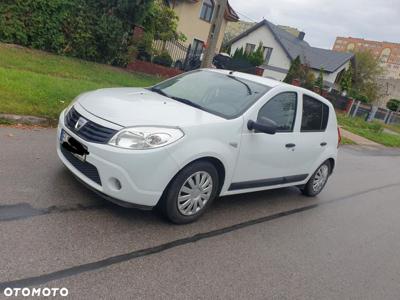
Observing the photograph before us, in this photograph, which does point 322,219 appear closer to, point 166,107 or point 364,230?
point 364,230

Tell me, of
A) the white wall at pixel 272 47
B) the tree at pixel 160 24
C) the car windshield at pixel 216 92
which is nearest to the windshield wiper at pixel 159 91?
the car windshield at pixel 216 92

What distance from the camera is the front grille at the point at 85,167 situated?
3.82 m

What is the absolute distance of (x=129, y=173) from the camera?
3.64m

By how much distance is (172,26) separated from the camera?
16906mm

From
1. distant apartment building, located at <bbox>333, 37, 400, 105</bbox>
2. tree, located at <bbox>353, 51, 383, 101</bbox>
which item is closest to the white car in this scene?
tree, located at <bbox>353, 51, 383, 101</bbox>

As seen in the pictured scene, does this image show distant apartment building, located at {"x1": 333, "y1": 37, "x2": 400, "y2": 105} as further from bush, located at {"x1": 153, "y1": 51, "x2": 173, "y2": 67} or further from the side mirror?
the side mirror

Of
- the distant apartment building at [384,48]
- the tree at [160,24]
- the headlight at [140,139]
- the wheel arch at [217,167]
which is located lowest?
the wheel arch at [217,167]

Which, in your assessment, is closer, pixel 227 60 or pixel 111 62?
pixel 111 62

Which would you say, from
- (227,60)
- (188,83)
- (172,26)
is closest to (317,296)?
(188,83)

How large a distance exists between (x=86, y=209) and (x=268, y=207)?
2.64 m

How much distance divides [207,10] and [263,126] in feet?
84.9

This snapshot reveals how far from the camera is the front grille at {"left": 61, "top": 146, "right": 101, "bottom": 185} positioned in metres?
3.82

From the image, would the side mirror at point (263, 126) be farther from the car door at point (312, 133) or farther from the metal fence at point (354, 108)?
the metal fence at point (354, 108)

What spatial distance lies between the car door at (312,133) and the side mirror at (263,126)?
105cm
